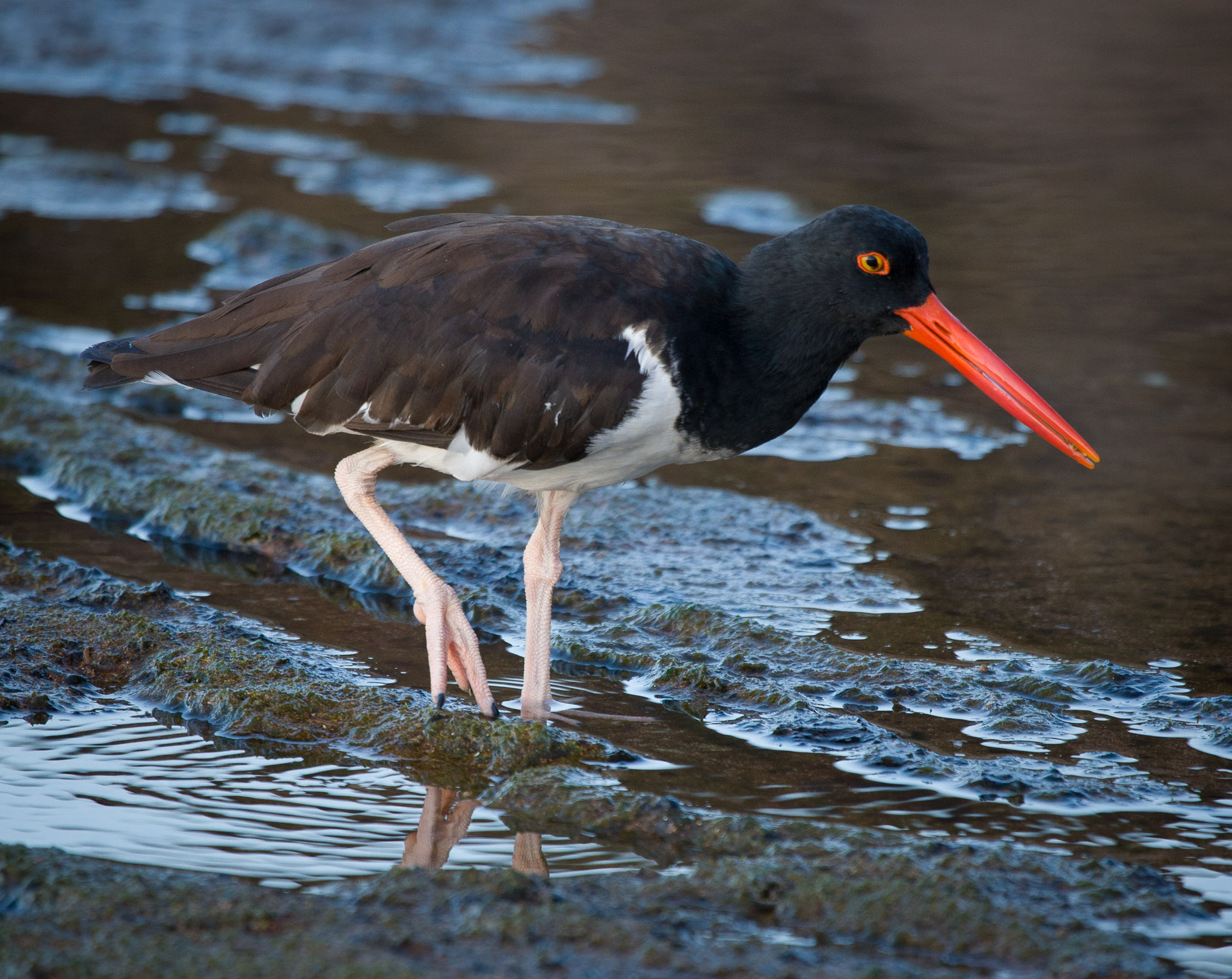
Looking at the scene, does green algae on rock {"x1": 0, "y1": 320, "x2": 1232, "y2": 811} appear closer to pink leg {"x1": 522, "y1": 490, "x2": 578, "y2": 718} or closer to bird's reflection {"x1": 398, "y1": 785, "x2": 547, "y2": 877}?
pink leg {"x1": 522, "y1": 490, "x2": 578, "y2": 718}

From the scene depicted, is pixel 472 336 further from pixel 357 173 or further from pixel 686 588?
pixel 357 173

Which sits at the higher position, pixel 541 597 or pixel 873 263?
pixel 873 263

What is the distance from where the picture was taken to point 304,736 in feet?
14.8

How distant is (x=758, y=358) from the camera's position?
14.9 ft

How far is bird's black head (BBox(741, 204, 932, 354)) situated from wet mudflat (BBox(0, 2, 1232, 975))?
128cm

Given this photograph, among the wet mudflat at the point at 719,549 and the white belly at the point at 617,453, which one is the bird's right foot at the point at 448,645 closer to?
the wet mudflat at the point at 719,549

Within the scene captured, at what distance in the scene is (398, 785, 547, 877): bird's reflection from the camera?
12.6 ft

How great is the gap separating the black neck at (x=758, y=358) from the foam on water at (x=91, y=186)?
282 inches

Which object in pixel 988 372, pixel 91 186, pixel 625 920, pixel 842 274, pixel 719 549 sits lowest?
pixel 625 920

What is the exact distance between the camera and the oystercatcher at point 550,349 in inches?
174

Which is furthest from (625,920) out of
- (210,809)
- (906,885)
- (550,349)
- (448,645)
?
(550,349)

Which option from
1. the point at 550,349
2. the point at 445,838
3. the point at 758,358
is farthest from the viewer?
the point at 758,358

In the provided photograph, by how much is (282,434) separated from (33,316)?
7.36 feet

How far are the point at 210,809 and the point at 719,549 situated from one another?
2.69 m
